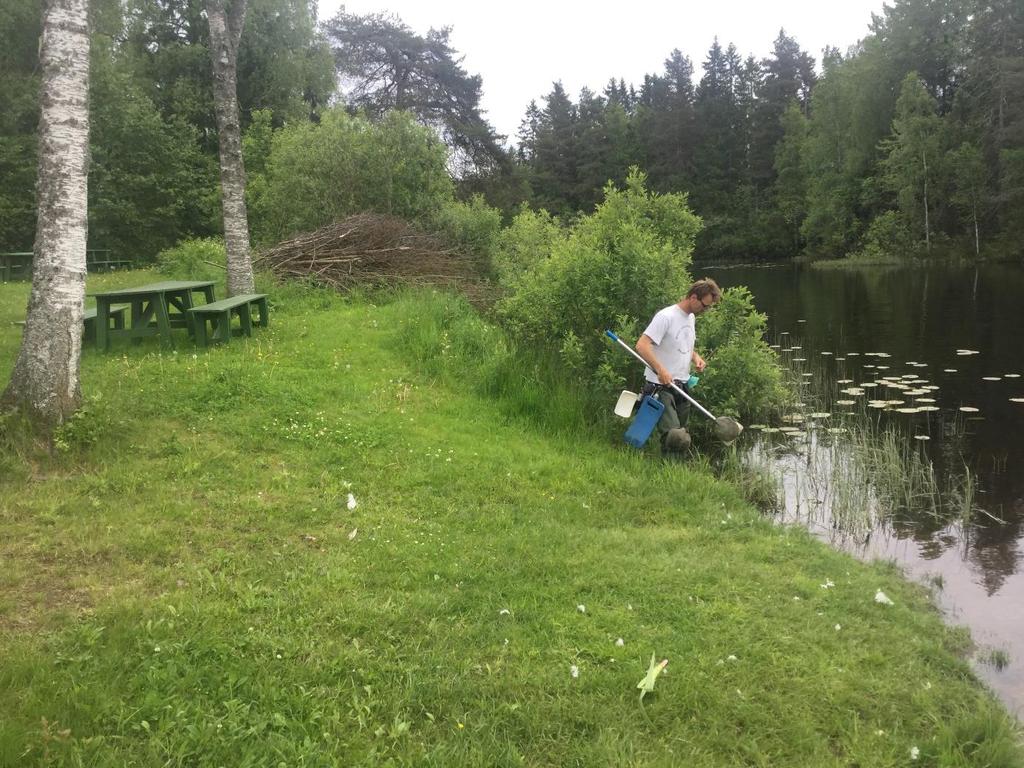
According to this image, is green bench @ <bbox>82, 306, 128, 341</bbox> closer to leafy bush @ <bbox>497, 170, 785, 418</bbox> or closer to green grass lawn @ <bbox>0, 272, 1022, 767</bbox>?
green grass lawn @ <bbox>0, 272, 1022, 767</bbox>

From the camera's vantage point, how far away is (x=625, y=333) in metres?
8.65

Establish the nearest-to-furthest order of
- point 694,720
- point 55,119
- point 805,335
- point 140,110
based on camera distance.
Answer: point 694,720 < point 55,119 < point 805,335 < point 140,110

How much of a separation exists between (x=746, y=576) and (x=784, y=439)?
189 inches

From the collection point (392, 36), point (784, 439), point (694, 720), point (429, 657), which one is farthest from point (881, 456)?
point (392, 36)

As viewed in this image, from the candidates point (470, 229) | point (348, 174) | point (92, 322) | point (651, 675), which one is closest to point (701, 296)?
point (651, 675)

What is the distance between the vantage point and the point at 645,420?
23.5 ft

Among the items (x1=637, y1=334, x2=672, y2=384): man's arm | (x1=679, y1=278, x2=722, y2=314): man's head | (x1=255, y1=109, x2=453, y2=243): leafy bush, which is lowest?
(x1=637, y1=334, x2=672, y2=384): man's arm

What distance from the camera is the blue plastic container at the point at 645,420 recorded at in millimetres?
7129

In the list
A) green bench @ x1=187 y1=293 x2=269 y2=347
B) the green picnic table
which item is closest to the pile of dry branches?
green bench @ x1=187 y1=293 x2=269 y2=347

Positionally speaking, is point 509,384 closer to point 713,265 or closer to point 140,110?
point 140,110

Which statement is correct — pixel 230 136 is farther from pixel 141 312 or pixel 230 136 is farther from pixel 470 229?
pixel 470 229

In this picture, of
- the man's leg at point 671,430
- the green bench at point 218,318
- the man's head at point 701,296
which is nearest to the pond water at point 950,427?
the man's leg at point 671,430

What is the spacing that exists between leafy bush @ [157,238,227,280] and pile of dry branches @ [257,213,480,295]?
1.64 meters

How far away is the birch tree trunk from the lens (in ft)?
34.5
